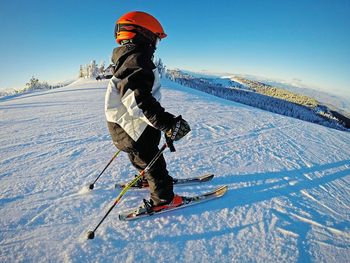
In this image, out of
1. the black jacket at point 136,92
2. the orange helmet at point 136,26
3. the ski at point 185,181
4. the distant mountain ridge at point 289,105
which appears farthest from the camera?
the distant mountain ridge at point 289,105

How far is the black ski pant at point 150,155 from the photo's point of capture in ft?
9.30

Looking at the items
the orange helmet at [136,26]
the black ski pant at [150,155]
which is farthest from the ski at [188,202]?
the orange helmet at [136,26]

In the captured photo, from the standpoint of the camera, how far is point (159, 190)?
2.95 m

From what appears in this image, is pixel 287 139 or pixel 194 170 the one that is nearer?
pixel 194 170

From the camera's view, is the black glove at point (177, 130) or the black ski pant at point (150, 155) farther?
the black ski pant at point (150, 155)

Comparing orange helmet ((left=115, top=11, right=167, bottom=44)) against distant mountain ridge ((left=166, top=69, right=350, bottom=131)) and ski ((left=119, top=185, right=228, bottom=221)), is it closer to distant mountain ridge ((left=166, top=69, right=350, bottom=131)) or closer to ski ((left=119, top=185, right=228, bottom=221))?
ski ((left=119, top=185, right=228, bottom=221))

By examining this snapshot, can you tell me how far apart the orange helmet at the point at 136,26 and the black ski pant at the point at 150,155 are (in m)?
1.07

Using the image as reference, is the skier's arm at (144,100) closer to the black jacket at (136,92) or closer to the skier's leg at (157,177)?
the black jacket at (136,92)

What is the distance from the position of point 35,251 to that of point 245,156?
13.3ft

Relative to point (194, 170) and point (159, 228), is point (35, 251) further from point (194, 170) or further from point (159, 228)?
point (194, 170)

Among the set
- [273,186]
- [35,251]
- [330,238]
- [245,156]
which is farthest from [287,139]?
[35,251]

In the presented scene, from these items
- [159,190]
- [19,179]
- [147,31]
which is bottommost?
[19,179]

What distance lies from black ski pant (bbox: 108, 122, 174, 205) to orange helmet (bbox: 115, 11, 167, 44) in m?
1.07

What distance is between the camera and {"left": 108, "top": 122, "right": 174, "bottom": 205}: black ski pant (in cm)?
284
